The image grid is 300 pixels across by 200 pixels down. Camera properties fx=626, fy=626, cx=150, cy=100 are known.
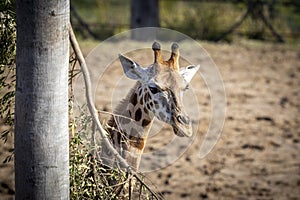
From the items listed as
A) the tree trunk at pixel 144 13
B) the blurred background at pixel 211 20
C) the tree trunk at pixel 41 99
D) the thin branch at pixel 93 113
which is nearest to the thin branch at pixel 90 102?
the thin branch at pixel 93 113

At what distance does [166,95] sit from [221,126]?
4607mm

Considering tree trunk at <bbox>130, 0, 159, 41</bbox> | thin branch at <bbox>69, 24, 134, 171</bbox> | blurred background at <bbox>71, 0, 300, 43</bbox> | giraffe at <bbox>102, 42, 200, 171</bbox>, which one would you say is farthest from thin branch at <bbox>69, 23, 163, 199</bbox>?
tree trunk at <bbox>130, 0, 159, 41</bbox>

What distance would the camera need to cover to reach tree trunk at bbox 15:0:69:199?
3.40 m

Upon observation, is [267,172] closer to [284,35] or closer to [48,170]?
[48,170]

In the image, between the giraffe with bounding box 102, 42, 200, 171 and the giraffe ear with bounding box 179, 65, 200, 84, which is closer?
the giraffe with bounding box 102, 42, 200, 171

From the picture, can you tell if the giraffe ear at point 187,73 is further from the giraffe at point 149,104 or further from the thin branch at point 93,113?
the thin branch at point 93,113

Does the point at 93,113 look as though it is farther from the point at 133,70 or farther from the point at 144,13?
the point at 144,13

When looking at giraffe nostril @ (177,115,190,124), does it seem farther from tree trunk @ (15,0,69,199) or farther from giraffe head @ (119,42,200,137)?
tree trunk @ (15,0,69,199)

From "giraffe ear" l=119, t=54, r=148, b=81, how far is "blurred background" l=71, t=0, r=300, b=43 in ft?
33.3

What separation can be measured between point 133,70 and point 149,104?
0.26 m

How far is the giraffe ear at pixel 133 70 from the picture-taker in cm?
430

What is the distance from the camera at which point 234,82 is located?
1081 cm

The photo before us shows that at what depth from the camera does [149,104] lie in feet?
14.3

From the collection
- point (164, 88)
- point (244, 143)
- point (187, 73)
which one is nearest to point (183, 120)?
point (164, 88)
